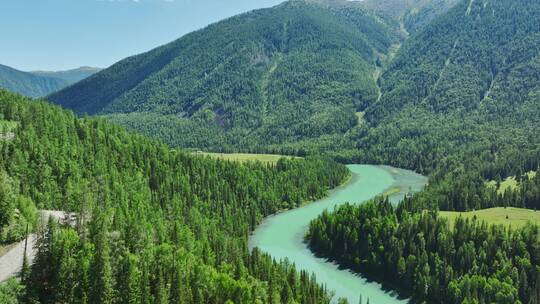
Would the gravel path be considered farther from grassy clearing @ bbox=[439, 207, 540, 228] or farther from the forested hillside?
grassy clearing @ bbox=[439, 207, 540, 228]

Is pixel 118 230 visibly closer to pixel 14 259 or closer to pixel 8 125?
pixel 14 259

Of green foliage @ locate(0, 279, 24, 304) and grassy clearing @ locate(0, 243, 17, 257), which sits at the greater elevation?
grassy clearing @ locate(0, 243, 17, 257)

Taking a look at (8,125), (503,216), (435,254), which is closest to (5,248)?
(8,125)

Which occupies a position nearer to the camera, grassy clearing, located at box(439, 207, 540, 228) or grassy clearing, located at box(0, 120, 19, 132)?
grassy clearing, located at box(439, 207, 540, 228)

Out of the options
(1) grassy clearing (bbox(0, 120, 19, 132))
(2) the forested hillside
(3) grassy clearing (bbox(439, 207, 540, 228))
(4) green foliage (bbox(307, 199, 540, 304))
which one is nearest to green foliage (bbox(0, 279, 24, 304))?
(2) the forested hillside

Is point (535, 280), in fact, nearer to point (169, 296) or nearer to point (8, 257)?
point (169, 296)

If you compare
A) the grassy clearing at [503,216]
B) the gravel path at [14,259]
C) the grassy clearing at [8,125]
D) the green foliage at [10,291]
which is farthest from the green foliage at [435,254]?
the grassy clearing at [8,125]
